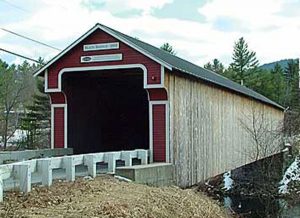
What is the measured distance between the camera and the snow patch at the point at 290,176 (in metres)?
25.8

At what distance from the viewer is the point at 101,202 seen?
771 centimetres

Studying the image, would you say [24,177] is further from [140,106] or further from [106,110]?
[140,106]

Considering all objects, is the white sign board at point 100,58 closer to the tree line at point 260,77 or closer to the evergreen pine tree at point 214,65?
the tree line at point 260,77

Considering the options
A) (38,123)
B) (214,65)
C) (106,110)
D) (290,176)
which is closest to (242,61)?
(214,65)

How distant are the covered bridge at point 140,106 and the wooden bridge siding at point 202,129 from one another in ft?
0.10

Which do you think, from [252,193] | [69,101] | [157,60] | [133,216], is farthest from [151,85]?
[252,193]

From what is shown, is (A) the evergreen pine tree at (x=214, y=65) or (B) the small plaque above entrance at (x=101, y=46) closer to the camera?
(B) the small plaque above entrance at (x=101, y=46)

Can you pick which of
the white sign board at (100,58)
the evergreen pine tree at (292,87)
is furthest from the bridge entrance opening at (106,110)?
the evergreen pine tree at (292,87)

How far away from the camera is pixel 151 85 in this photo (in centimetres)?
1359

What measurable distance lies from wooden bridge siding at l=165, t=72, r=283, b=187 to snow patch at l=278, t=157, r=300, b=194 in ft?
17.3

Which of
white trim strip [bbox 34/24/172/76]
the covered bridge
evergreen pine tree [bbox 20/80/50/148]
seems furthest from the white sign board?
evergreen pine tree [bbox 20/80/50/148]

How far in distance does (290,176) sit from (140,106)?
12.1 m

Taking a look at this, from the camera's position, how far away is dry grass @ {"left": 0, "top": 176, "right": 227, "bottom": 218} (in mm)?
6895

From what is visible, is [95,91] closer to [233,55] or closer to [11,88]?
[11,88]
